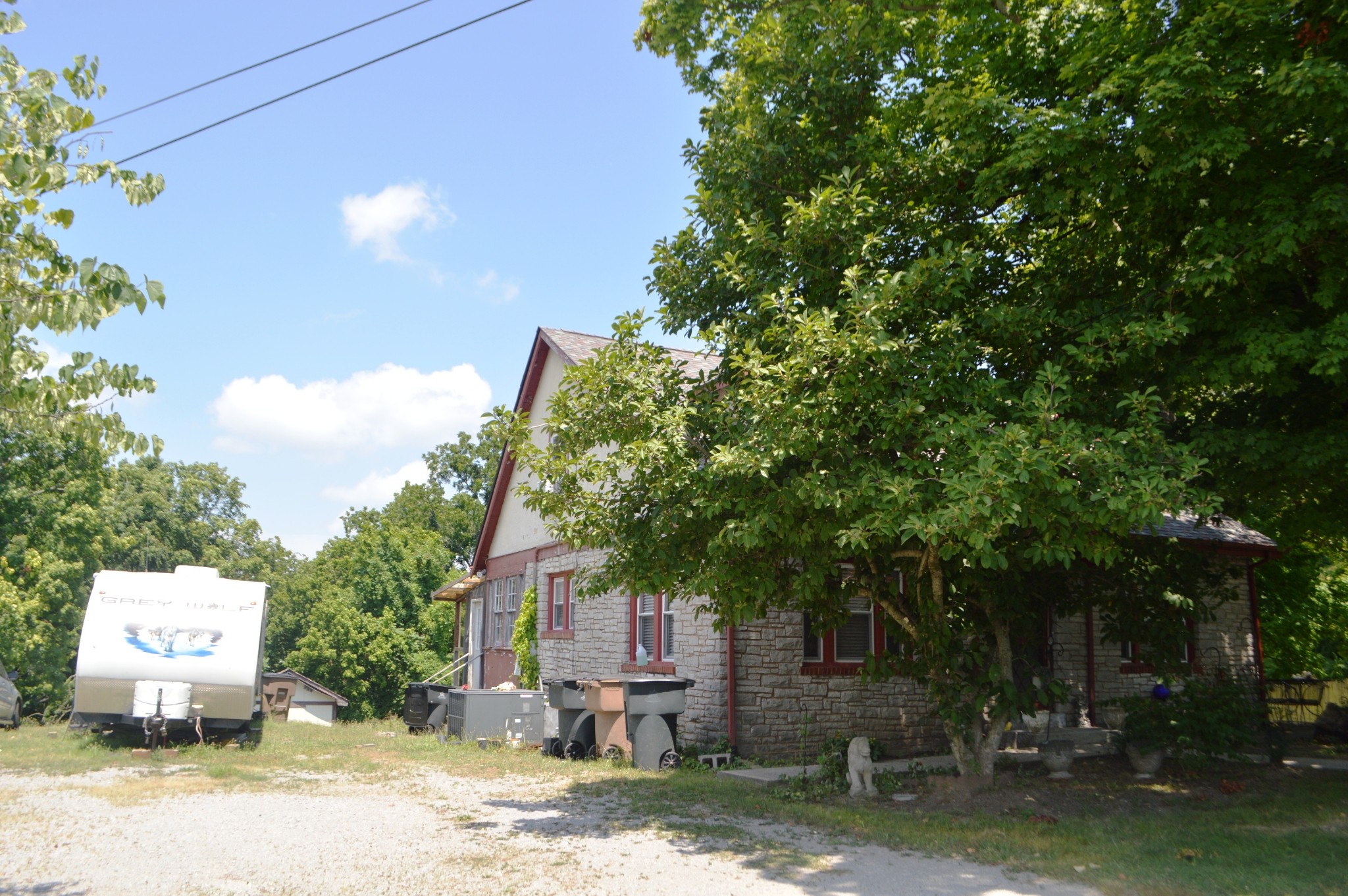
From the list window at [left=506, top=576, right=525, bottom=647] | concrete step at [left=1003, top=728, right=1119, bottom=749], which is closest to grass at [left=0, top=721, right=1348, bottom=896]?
concrete step at [left=1003, top=728, right=1119, bottom=749]

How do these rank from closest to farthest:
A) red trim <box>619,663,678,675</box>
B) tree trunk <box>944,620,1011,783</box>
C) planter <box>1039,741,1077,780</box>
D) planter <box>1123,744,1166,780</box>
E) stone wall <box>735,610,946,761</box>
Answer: tree trunk <box>944,620,1011,783</box>, planter <box>1039,741,1077,780</box>, planter <box>1123,744,1166,780</box>, stone wall <box>735,610,946,761</box>, red trim <box>619,663,678,675</box>

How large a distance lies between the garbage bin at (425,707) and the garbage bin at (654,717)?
6547mm

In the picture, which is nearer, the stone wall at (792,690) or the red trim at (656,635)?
the stone wall at (792,690)

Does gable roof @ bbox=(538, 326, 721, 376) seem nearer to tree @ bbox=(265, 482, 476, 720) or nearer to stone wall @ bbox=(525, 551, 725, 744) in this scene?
stone wall @ bbox=(525, 551, 725, 744)

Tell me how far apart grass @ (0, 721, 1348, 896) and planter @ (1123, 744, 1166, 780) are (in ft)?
0.69

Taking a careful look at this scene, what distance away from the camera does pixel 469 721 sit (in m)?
16.7

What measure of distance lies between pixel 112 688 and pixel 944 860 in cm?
1287

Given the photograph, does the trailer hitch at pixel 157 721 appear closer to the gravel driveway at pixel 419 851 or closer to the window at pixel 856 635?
the gravel driveway at pixel 419 851

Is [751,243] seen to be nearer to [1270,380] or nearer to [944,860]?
[1270,380]

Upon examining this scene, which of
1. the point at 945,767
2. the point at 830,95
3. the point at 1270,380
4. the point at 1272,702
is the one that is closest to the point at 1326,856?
the point at 1270,380

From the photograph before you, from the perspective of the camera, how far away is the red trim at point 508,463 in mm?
20656

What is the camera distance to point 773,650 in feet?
45.7

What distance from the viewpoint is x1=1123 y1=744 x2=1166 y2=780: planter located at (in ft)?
38.7

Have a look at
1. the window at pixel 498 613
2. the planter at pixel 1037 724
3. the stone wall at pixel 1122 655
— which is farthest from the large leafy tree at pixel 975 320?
the window at pixel 498 613
